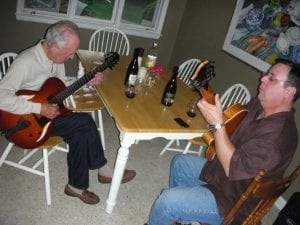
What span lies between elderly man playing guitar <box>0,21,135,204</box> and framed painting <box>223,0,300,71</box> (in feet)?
5.76

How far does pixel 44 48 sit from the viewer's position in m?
1.91

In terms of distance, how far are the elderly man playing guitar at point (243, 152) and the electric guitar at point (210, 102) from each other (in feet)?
0.20

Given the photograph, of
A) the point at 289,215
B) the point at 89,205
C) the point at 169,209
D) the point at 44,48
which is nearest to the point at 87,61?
the point at 44,48

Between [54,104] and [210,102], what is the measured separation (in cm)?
103

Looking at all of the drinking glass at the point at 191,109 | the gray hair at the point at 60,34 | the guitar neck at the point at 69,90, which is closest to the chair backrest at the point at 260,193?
the drinking glass at the point at 191,109

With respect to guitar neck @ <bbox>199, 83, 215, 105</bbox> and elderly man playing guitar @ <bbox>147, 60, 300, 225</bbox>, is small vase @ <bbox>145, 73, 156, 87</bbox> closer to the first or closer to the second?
guitar neck @ <bbox>199, 83, 215, 105</bbox>

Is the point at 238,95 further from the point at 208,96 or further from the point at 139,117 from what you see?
the point at 139,117

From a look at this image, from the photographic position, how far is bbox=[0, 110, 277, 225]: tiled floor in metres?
1.96

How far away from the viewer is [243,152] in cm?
144

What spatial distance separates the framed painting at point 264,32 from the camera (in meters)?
2.69

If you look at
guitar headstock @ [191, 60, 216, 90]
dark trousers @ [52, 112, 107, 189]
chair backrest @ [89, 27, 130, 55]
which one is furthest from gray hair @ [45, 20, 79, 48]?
chair backrest @ [89, 27, 130, 55]

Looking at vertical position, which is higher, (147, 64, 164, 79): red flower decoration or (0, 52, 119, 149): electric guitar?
(147, 64, 164, 79): red flower decoration

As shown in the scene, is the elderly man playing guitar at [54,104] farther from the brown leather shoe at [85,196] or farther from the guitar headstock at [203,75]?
the guitar headstock at [203,75]

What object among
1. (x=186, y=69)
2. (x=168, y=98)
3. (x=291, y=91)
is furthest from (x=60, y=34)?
(x=186, y=69)
